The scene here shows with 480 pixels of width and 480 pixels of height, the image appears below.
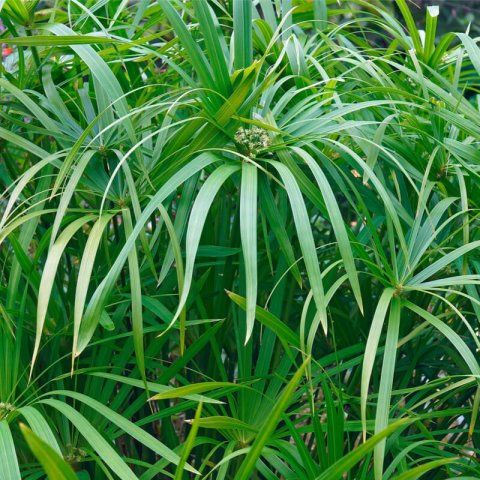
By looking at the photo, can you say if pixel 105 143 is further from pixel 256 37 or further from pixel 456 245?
pixel 456 245

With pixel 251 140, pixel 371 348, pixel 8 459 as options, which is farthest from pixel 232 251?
pixel 8 459

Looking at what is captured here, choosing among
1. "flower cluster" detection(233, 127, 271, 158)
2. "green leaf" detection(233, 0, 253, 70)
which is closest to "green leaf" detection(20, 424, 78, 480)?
"flower cluster" detection(233, 127, 271, 158)

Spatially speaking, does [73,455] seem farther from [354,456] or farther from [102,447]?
[354,456]

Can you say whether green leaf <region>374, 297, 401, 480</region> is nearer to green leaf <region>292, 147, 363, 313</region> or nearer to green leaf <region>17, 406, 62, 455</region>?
green leaf <region>292, 147, 363, 313</region>

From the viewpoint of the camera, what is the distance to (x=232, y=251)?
1.03 metres

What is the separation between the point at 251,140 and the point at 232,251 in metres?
0.18

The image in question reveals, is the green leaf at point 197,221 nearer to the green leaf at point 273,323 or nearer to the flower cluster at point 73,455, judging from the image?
the green leaf at point 273,323

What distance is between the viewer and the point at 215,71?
91 centimetres

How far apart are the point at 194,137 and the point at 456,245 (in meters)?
0.43

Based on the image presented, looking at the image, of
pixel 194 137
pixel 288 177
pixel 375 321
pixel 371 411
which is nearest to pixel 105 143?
pixel 194 137

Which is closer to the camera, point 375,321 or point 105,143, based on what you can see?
point 375,321

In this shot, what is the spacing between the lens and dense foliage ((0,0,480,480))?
2.65 ft

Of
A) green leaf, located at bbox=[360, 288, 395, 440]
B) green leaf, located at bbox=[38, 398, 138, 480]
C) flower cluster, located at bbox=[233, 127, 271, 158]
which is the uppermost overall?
flower cluster, located at bbox=[233, 127, 271, 158]

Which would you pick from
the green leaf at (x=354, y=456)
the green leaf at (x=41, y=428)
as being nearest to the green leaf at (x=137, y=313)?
the green leaf at (x=41, y=428)
